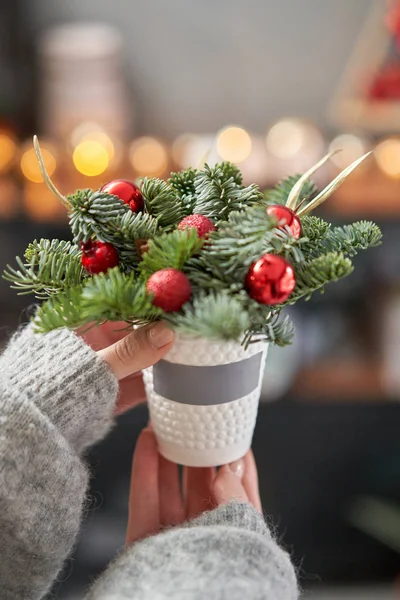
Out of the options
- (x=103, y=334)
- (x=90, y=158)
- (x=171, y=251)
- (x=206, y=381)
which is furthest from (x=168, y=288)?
(x=90, y=158)

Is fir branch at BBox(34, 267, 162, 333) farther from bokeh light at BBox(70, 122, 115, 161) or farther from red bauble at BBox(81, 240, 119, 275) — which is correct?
bokeh light at BBox(70, 122, 115, 161)

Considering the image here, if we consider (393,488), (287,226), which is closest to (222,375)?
(287,226)

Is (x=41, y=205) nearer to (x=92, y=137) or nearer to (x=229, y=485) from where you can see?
(x=92, y=137)

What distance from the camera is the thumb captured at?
536mm

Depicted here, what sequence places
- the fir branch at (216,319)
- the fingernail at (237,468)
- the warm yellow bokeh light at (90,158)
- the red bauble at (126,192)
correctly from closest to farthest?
1. the fir branch at (216,319)
2. the red bauble at (126,192)
3. the fingernail at (237,468)
4. the warm yellow bokeh light at (90,158)

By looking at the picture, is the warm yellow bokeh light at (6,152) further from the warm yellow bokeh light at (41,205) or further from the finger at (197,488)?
the finger at (197,488)

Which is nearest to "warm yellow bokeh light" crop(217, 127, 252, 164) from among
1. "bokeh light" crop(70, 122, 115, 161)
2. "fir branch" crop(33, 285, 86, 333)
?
"bokeh light" crop(70, 122, 115, 161)

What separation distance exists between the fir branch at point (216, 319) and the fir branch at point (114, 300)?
0.03m

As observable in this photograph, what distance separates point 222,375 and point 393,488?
110 centimetres

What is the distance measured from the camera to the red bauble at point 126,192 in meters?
0.56

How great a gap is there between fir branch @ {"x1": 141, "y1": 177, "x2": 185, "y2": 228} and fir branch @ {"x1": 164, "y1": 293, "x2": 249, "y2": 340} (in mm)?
110

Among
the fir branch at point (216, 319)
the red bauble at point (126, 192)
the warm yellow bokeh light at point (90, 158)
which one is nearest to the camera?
the fir branch at point (216, 319)

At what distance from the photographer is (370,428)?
1.48 meters

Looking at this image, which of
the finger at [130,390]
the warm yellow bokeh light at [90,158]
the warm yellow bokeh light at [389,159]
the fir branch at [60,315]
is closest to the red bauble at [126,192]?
the fir branch at [60,315]
